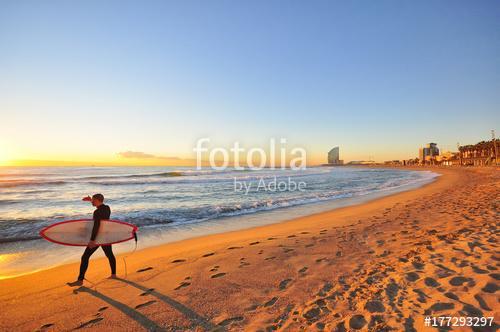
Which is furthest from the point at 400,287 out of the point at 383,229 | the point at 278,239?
the point at 383,229

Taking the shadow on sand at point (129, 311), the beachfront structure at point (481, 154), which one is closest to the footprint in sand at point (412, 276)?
the shadow on sand at point (129, 311)

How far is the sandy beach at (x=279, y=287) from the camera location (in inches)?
142

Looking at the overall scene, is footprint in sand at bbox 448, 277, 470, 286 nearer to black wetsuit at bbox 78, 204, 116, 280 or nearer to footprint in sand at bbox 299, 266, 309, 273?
footprint in sand at bbox 299, 266, 309, 273

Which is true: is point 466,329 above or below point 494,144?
below

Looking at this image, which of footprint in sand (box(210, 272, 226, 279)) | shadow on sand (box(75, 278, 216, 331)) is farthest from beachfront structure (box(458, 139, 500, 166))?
shadow on sand (box(75, 278, 216, 331))

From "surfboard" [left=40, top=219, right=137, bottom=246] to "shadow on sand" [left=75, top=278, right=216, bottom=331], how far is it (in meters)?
1.00

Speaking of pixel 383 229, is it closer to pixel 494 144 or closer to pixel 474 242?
pixel 474 242

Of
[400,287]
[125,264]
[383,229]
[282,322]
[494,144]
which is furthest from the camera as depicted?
[494,144]

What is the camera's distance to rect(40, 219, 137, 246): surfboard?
5465 mm

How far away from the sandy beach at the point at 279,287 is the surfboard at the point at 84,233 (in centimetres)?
82

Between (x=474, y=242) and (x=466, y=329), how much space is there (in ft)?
13.9

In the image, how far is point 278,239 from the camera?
795 cm

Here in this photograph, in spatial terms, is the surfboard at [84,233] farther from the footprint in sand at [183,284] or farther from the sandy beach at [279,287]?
the footprint in sand at [183,284]

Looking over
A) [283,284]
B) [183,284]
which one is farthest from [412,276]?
[183,284]
